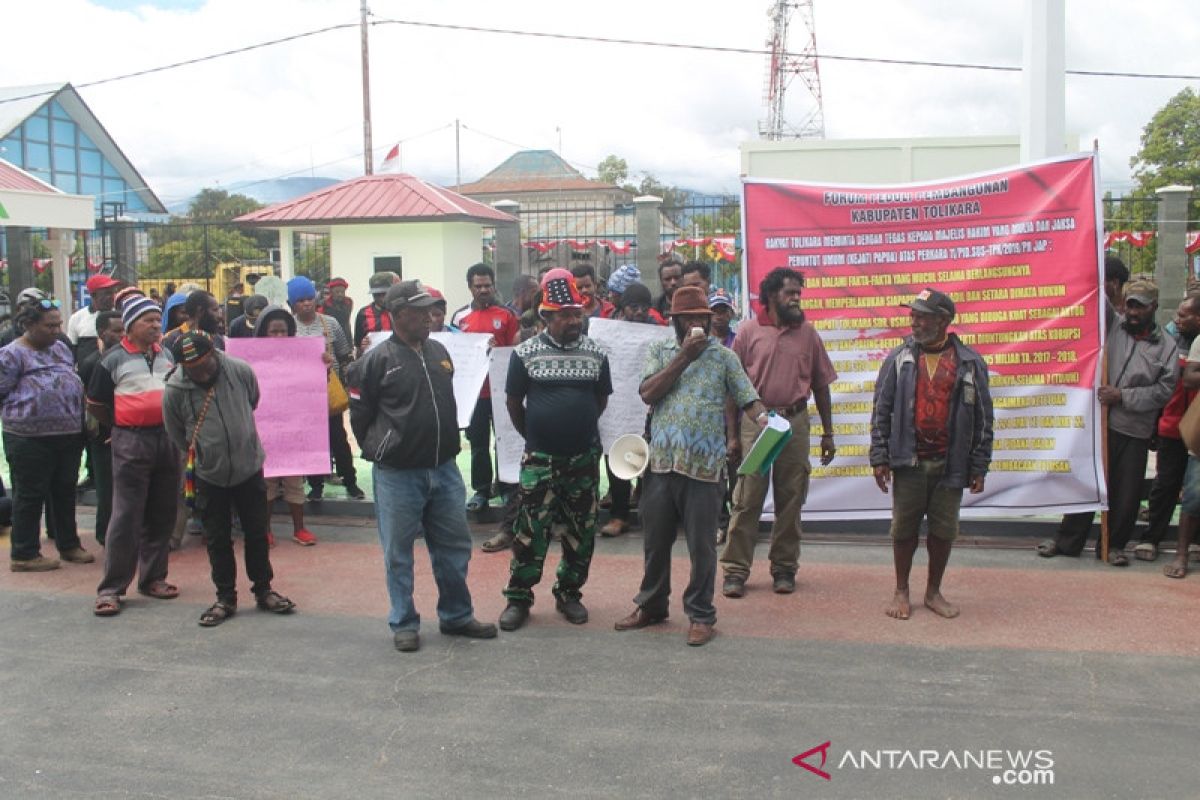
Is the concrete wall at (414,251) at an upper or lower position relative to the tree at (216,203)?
lower

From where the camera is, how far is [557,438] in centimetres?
629

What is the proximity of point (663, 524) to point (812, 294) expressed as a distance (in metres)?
2.33

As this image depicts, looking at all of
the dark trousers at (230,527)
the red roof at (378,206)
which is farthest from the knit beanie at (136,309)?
the red roof at (378,206)

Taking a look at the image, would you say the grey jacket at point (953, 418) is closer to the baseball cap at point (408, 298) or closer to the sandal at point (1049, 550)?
the sandal at point (1049, 550)

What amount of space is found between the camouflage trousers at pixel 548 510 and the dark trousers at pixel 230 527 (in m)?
1.55

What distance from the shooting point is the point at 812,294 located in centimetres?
771

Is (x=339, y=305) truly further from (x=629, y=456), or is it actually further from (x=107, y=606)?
(x=629, y=456)

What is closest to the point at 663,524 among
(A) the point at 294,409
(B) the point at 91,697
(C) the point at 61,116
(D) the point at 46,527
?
(B) the point at 91,697

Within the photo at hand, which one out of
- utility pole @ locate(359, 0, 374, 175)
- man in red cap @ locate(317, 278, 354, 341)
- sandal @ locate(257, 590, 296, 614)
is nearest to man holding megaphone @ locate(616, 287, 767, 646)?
sandal @ locate(257, 590, 296, 614)

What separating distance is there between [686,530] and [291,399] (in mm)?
3840

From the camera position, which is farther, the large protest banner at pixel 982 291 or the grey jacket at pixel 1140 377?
the large protest banner at pixel 982 291

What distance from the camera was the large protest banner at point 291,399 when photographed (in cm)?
850

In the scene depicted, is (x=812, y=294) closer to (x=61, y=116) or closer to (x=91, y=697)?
(x=91, y=697)

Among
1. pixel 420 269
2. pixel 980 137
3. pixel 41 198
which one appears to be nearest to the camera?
pixel 41 198
